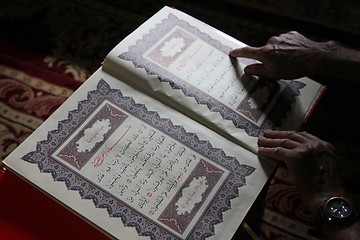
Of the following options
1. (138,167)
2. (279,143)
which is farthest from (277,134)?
(138,167)

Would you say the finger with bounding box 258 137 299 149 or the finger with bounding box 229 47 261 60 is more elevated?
the finger with bounding box 229 47 261 60

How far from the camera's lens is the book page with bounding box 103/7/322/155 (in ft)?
2.38

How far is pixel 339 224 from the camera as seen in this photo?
666mm

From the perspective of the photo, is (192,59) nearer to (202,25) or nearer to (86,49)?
(202,25)


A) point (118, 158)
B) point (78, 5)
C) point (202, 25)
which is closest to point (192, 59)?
Answer: point (202, 25)

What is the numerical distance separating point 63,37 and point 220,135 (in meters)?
0.88

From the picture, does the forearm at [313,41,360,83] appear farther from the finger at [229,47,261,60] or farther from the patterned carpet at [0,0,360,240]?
the patterned carpet at [0,0,360,240]

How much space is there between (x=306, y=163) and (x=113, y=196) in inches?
12.1

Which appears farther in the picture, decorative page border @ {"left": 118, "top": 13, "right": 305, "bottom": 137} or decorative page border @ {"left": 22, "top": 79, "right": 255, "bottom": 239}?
decorative page border @ {"left": 118, "top": 13, "right": 305, "bottom": 137}

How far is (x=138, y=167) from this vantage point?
654 millimetres

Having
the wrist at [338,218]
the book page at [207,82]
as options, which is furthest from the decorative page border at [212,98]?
the wrist at [338,218]

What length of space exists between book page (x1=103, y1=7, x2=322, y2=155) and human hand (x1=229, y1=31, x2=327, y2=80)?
0.02m

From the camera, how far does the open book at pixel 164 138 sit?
2.02 ft

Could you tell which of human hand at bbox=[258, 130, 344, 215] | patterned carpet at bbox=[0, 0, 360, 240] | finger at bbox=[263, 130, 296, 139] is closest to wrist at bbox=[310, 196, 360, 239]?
human hand at bbox=[258, 130, 344, 215]
